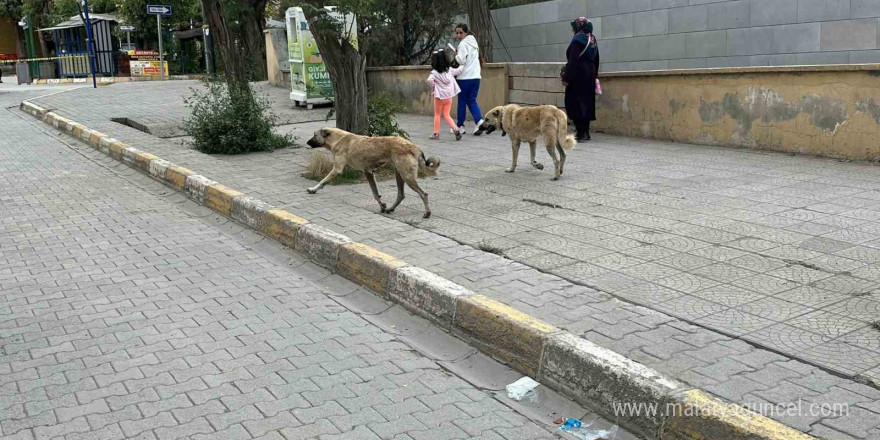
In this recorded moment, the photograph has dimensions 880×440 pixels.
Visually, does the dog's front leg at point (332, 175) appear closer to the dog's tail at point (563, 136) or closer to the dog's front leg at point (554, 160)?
the dog's front leg at point (554, 160)

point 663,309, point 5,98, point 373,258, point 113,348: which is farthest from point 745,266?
point 5,98

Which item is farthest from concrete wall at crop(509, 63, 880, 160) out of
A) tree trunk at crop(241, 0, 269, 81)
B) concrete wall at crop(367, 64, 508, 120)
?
tree trunk at crop(241, 0, 269, 81)

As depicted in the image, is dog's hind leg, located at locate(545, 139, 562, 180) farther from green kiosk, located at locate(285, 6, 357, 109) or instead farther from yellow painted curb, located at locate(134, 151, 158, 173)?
green kiosk, located at locate(285, 6, 357, 109)

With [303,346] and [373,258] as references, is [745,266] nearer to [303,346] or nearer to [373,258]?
[373,258]

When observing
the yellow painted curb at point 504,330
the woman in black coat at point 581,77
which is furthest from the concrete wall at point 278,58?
the yellow painted curb at point 504,330

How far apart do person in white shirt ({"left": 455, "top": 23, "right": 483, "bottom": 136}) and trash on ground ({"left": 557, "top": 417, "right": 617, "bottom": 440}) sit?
377 inches

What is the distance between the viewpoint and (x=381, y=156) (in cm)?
757

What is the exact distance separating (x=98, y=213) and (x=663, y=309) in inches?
256

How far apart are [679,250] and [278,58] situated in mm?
20566

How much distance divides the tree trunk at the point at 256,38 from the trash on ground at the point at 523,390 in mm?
26250

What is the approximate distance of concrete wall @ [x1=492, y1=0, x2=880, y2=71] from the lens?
11891 millimetres

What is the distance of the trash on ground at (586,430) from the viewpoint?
370 cm

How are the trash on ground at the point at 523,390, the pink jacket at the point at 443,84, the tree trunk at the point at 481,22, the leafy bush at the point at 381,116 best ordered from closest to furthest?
the trash on ground at the point at 523,390 < the leafy bush at the point at 381,116 < the pink jacket at the point at 443,84 < the tree trunk at the point at 481,22

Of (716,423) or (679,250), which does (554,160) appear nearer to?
(679,250)
